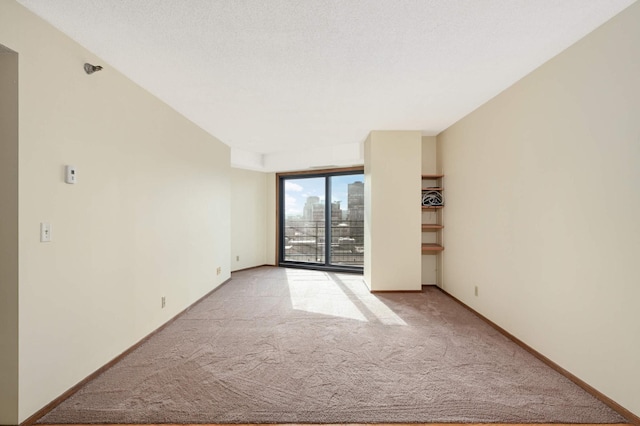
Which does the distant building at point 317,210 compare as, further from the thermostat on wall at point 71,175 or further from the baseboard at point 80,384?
the thermostat on wall at point 71,175

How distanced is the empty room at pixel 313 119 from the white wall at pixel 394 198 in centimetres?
59

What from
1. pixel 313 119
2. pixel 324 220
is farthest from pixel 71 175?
pixel 324 220

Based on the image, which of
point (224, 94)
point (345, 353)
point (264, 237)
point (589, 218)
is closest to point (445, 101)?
point (589, 218)

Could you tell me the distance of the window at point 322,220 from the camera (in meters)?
5.48

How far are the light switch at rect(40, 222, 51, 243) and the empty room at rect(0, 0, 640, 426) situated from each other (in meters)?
0.03

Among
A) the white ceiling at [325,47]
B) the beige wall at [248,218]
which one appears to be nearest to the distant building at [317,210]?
the beige wall at [248,218]

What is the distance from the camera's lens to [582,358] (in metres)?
1.85

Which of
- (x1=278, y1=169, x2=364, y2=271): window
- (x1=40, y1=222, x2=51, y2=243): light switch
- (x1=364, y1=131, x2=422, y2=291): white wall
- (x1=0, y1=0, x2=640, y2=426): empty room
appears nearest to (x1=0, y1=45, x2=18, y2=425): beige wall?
(x1=0, y1=0, x2=640, y2=426): empty room

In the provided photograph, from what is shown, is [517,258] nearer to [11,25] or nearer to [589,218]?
[589,218]

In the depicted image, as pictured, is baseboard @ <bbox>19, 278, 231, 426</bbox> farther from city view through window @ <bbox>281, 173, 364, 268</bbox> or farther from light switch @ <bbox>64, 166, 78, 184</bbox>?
city view through window @ <bbox>281, 173, 364, 268</bbox>

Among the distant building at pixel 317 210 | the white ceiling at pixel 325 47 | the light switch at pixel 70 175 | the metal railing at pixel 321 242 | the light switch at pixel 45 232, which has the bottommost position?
the metal railing at pixel 321 242

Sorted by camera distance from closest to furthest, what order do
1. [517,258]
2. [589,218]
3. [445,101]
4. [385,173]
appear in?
1. [589,218]
2. [517,258]
3. [445,101]
4. [385,173]

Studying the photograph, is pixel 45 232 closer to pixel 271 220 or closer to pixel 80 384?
pixel 80 384

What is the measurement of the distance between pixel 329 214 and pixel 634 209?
14.4 ft
